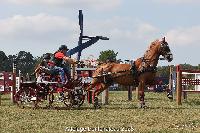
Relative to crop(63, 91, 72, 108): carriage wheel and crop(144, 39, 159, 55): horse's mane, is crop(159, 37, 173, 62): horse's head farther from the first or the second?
crop(63, 91, 72, 108): carriage wheel

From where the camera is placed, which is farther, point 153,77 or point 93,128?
point 153,77

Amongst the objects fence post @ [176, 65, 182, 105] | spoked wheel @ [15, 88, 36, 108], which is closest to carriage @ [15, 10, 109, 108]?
spoked wheel @ [15, 88, 36, 108]

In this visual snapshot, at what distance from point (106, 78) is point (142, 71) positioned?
159 centimetres

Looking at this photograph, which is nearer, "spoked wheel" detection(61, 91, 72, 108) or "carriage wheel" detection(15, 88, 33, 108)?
"spoked wheel" detection(61, 91, 72, 108)

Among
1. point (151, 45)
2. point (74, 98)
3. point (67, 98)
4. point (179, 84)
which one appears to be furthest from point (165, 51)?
point (67, 98)

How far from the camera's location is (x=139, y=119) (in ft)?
44.5

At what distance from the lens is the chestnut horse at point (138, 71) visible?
61.9 ft

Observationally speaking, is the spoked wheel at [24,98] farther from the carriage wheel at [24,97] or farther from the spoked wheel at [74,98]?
the spoked wheel at [74,98]

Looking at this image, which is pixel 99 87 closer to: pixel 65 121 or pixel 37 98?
pixel 37 98

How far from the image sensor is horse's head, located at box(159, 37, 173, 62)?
754 inches

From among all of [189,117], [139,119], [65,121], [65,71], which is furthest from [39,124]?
[65,71]

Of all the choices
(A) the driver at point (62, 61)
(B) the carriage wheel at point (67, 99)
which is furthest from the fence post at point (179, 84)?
(A) the driver at point (62, 61)

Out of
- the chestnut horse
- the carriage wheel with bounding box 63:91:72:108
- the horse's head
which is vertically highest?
the horse's head

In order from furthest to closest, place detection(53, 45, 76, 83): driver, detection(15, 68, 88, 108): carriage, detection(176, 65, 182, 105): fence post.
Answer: detection(176, 65, 182, 105): fence post < detection(15, 68, 88, 108): carriage < detection(53, 45, 76, 83): driver
